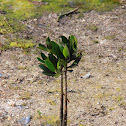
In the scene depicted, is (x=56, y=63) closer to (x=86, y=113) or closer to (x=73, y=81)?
(x=86, y=113)

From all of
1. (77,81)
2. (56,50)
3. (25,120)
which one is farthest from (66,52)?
(77,81)

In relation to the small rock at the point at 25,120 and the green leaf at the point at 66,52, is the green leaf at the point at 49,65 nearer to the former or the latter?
the green leaf at the point at 66,52

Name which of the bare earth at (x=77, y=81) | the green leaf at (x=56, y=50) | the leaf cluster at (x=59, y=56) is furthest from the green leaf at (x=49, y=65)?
the bare earth at (x=77, y=81)

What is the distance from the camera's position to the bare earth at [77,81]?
3.64m

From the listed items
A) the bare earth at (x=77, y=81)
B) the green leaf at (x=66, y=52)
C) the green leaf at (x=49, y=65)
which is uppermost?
the green leaf at (x=66, y=52)

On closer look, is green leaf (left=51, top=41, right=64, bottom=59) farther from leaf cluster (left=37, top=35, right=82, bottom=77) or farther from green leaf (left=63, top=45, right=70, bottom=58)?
green leaf (left=63, top=45, right=70, bottom=58)

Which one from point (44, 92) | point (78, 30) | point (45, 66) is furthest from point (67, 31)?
point (45, 66)

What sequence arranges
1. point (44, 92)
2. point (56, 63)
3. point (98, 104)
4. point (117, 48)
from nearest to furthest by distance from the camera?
point (56, 63), point (98, 104), point (44, 92), point (117, 48)

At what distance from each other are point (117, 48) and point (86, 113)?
9.11ft

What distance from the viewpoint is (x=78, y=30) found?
6.85 metres

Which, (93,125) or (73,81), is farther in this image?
(73,81)

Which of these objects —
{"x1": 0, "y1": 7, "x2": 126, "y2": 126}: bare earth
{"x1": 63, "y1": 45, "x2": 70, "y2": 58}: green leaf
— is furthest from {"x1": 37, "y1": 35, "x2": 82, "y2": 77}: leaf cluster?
{"x1": 0, "y1": 7, "x2": 126, "y2": 126}: bare earth

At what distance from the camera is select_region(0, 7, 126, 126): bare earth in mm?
3641

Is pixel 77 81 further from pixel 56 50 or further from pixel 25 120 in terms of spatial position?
pixel 56 50
